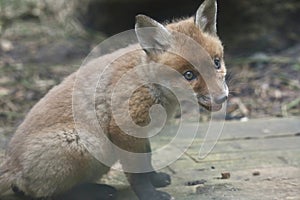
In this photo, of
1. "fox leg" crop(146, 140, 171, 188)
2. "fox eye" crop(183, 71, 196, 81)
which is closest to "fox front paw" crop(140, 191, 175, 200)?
"fox leg" crop(146, 140, 171, 188)

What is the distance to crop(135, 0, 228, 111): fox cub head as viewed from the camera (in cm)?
384

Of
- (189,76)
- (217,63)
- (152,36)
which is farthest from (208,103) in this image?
(152,36)

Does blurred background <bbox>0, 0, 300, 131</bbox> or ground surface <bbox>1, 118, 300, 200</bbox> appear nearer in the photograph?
ground surface <bbox>1, 118, 300, 200</bbox>

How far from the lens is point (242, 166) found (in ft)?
15.0

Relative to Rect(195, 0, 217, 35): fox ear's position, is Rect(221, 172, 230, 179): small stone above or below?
below

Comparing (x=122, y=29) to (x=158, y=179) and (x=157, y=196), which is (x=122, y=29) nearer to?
(x=158, y=179)

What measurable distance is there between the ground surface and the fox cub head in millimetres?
600

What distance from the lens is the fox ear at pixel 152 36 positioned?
156 inches

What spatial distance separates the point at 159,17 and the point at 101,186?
207 inches

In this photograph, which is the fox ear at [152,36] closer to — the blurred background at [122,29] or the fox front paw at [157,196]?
the fox front paw at [157,196]

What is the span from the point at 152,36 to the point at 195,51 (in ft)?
1.04

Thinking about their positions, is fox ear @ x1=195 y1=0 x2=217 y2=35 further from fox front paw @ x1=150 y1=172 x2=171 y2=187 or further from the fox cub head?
fox front paw @ x1=150 y1=172 x2=171 y2=187

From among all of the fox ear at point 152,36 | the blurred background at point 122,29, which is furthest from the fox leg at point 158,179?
the blurred background at point 122,29

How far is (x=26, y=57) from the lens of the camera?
866 cm
